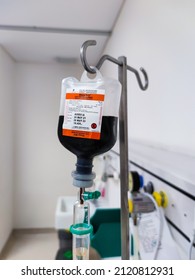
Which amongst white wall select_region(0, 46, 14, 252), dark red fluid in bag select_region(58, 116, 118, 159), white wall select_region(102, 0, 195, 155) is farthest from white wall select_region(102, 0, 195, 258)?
white wall select_region(0, 46, 14, 252)

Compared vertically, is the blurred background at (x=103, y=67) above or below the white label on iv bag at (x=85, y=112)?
above

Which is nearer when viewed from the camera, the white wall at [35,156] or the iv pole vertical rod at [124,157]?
the iv pole vertical rod at [124,157]

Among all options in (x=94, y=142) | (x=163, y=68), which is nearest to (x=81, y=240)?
(x=94, y=142)

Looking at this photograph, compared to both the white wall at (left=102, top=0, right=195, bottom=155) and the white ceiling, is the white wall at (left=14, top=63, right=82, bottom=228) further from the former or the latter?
the white wall at (left=102, top=0, right=195, bottom=155)

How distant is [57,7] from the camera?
981mm

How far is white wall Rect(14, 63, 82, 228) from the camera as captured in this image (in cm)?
184

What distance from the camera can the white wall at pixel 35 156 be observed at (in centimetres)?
184

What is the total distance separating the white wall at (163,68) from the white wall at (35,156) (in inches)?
30.0

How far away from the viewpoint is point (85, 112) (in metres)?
0.43

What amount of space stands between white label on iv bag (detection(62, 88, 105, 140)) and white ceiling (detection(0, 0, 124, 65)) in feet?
1.25

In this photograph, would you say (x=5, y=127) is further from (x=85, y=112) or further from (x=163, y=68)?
(x=85, y=112)

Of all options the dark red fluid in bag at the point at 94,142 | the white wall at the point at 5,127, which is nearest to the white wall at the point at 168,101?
the dark red fluid in bag at the point at 94,142

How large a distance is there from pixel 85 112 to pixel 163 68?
0.51 meters

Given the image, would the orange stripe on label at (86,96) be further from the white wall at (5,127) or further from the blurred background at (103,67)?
the white wall at (5,127)
